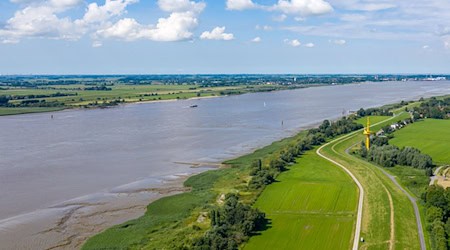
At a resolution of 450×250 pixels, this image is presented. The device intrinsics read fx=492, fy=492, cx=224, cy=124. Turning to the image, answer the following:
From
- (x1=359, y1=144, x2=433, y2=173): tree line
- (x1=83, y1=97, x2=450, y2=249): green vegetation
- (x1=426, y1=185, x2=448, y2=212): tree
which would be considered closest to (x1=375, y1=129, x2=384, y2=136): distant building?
(x1=359, y1=144, x2=433, y2=173): tree line

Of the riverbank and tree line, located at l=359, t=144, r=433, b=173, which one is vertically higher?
tree line, located at l=359, t=144, r=433, b=173

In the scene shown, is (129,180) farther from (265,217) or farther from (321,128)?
(321,128)

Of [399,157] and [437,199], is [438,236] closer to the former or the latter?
[437,199]

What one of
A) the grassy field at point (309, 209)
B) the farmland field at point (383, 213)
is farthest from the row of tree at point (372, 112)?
the grassy field at point (309, 209)

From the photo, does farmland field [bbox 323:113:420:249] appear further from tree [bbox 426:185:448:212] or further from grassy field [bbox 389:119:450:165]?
grassy field [bbox 389:119:450:165]

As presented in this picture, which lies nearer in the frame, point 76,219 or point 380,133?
point 76,219

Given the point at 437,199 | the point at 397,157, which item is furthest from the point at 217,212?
the point at 397,157

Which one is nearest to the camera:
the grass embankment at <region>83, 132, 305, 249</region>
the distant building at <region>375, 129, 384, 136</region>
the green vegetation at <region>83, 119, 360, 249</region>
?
the green vegetation at <region>83, 119, 360, 249</region>

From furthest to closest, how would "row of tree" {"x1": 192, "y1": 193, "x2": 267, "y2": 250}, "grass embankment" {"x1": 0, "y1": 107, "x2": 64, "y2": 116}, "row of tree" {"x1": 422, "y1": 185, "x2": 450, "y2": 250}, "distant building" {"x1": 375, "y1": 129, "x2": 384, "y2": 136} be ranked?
"grass embankment" {"x1": 0, "y1": 107, "x2": 64, "y2": 116} < "distant building" {"x1": 375, "y1": 129, "x2": 384, "y2": 136} < "row of tree" {"x1": 422, "y1": 185, "x2": 450, "y2": 250} < "row of tree" {"x1": 192, "y1": 193, "x2": 267, "y2": 250}
